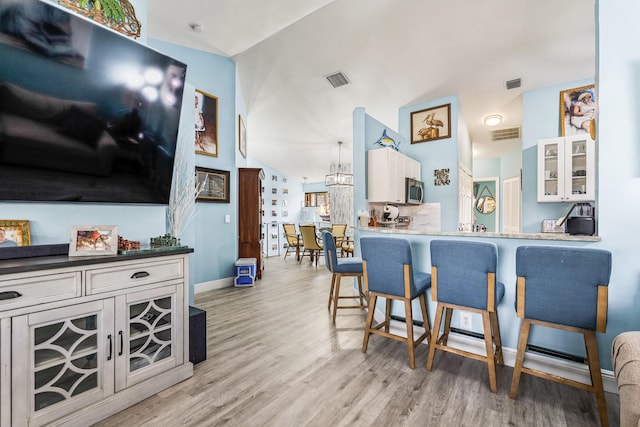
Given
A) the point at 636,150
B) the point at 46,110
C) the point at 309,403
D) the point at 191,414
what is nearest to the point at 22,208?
the point at 46,110

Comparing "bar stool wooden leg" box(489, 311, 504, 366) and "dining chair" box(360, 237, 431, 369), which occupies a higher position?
"dining chair" box(360, 237, 431, 369)

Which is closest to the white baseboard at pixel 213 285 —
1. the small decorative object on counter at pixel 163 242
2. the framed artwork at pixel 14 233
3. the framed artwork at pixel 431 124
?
the small decorative object on counter at pixel 163 242

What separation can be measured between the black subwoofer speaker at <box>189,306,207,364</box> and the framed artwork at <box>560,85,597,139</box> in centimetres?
520

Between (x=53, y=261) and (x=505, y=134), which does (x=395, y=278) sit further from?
(x=505, y=134)

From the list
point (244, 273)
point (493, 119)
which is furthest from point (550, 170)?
point (244, 273)

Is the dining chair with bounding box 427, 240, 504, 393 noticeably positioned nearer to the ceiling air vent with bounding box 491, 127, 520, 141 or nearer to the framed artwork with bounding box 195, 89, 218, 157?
the framed artwork with bounding box 195, 89, 218, 157

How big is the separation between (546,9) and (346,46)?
217 centimetres

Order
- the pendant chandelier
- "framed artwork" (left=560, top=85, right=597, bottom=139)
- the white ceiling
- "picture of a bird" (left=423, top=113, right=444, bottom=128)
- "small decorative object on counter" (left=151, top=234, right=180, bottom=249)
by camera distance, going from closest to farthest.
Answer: "small decorative object on counter" (left=151, top=234, right=180, bottom=249), the white ceiling, "framed artwork" (left=560, top=85, right=597, bottom=139), "picture of a bird" (left=423, top=113, right=444, bottom=128), the pendant chandelier

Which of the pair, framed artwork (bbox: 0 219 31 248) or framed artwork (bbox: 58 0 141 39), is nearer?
framed artwork (bbox: 0 219 31 248)

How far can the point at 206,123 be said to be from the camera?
4211 millimetres

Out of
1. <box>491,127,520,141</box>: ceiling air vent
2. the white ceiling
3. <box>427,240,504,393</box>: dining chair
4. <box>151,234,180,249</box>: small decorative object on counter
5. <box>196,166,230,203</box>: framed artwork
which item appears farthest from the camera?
<box>491,127,520,141</box>: ceiling air vent

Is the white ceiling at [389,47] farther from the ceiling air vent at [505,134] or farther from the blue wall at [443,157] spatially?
the ceiling air vent at [505,134]

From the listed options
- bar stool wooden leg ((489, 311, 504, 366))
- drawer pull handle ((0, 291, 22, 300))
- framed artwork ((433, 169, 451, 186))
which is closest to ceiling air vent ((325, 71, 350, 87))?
framed artwork ((433, 169, 451, 186))

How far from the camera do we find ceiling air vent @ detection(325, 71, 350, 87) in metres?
4.39
